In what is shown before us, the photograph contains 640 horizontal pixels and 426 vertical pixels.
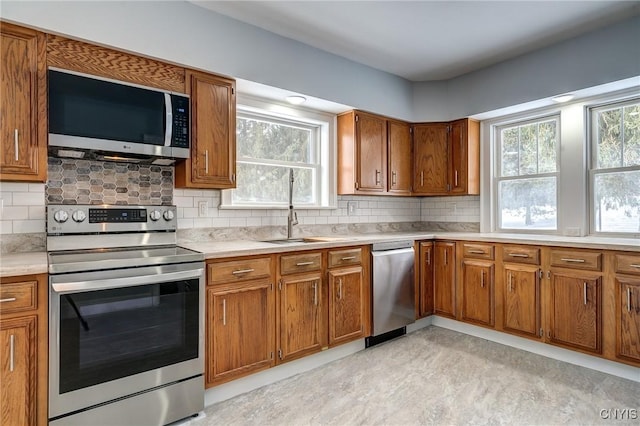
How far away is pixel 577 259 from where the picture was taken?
2.71 metres

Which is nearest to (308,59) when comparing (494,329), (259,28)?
(259,28)

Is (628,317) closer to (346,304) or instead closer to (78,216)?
(346,304)

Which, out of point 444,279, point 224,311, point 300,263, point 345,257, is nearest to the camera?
point 224,311

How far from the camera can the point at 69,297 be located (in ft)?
5.63

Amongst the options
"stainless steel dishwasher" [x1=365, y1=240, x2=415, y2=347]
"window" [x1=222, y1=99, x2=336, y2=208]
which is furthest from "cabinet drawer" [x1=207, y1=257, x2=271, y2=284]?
"stainless steel dishwasher" [x1=365, y1=240, x2=415, y2=347]

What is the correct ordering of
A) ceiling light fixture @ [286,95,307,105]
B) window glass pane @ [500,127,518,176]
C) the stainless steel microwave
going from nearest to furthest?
the stainless steel microwave < ceiling light fixture @ [286,95,307,105] < window glass pane @ [500,127,518,176]

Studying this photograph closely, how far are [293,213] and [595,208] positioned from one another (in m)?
2.61

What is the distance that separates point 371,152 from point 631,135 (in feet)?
6.97

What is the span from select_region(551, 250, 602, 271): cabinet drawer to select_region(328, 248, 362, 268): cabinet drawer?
4.97 feet

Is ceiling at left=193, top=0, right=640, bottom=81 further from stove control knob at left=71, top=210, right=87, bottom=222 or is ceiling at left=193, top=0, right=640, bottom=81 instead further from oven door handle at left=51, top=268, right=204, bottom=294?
oven door handle at left=51, top=268, right=204, bottom=294

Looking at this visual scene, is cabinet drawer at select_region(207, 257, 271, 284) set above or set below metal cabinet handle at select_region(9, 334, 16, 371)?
above

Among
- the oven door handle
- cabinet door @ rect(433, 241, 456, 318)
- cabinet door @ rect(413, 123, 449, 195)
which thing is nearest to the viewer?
the oven door handle

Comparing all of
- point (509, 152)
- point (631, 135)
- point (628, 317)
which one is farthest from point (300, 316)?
point (631, 135)

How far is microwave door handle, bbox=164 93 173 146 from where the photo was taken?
89.5 inches
